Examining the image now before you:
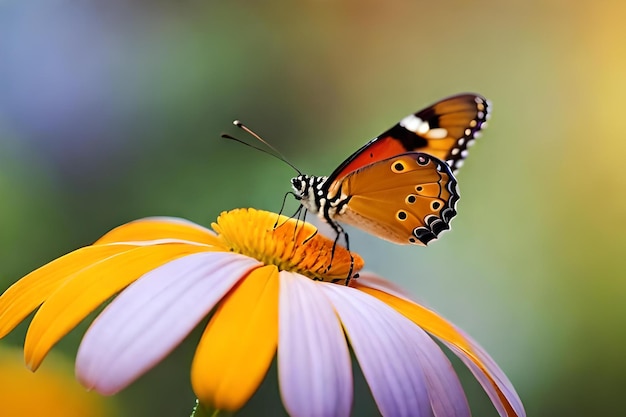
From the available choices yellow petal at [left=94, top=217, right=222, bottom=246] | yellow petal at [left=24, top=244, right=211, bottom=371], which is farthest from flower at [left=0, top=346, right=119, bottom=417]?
yellow petal at [left=24, top=244, right=211, bottom=371]

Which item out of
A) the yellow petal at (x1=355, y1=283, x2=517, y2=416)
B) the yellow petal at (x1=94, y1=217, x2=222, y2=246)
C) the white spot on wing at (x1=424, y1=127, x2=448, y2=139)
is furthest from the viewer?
the white spot on wing at (x1=424, y1=127, x2=448, y2=139)

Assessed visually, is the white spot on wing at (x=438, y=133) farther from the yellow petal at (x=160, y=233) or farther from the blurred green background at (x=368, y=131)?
the blurred green background at (x=368, y=131)

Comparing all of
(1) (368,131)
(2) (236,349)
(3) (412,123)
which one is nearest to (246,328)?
(2) (236,349)

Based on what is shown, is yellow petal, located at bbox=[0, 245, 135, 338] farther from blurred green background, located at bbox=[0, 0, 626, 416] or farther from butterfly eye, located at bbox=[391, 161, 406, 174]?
blurred green background, located at bbox=[0, 0, 626, 416]

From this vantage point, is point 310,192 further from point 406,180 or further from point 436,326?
point 436,326

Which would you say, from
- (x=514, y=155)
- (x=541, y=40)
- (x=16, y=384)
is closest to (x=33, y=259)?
(x=16, y=384)

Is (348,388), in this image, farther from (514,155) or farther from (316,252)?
(514,155)

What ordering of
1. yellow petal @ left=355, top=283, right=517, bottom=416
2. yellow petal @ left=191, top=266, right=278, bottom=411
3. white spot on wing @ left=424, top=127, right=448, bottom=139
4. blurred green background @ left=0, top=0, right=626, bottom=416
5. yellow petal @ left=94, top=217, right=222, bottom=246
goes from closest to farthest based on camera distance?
yellow petal @ left=191, top=266, right=278, bottom=411, yellow petal @ left=355, top=283, right=517, bottom=416, yellow petal @ left=94, top=217, right=222, bottom=246, white spot on wing @ left=424, top=127, right=448, bottom=139, blurred green background @ left=0, top=0, right=626, bottom=416
